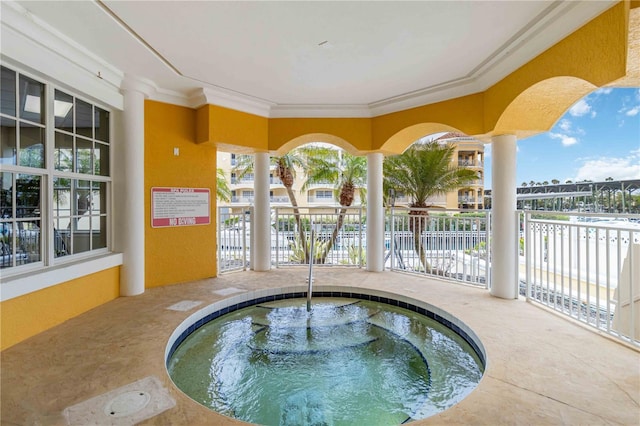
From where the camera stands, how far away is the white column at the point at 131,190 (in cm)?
390

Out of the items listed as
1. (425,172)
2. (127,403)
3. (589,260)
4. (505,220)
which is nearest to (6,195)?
(127,403)

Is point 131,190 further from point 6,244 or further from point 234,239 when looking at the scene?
point 234,239

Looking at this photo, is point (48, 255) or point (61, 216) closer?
point (48, 255)

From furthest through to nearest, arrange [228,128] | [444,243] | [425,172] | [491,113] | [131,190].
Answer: [425,172]
[444,243]
[228,128]
[131,190]
[491,113]

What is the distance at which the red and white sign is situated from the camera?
434cm

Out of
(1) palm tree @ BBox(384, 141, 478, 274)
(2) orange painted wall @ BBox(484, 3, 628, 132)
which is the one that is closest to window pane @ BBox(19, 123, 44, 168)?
(2) orange painted wall @ BBox(484, 3, 628, 132)

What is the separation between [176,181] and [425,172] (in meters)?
5.67

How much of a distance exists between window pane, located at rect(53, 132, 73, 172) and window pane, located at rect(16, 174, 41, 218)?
0.31 m

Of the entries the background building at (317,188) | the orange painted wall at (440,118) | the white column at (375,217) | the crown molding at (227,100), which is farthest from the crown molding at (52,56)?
the background building at (317,188)

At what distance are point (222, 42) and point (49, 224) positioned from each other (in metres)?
2.50

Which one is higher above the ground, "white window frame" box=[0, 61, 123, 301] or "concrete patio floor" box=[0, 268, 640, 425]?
"white window frame" box=[0, 61, 123, 301]

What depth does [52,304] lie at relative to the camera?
298 centimetres

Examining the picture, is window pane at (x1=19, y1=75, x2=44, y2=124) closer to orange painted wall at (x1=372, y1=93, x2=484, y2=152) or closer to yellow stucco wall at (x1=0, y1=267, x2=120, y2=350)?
yellow stucco wall at (x1=0, y1=267, x2=120, y2=350)

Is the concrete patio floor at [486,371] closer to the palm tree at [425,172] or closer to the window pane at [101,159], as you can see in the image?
the window pane at [101,159]
